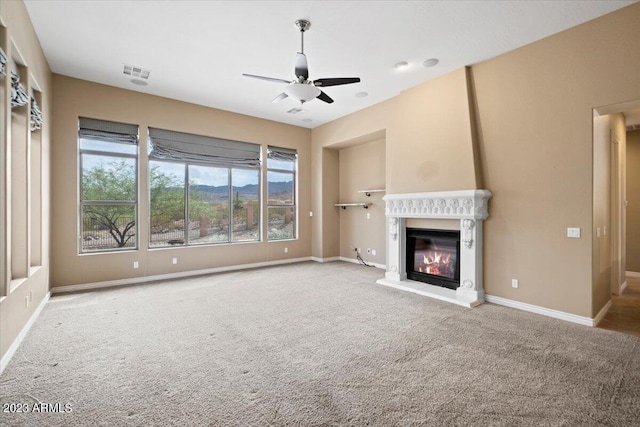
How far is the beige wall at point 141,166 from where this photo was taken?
16.3ft

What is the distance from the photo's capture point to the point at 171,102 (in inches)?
239

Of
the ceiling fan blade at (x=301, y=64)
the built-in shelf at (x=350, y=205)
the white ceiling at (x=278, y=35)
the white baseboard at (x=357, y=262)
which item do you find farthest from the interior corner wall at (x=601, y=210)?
the built-in shelf at (x=350, y=205)

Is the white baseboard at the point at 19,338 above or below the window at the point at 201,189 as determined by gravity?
below

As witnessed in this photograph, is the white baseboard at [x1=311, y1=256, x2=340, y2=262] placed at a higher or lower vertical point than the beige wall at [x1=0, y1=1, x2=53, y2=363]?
lower

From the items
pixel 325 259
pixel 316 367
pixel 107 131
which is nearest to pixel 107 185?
pixel 107 131

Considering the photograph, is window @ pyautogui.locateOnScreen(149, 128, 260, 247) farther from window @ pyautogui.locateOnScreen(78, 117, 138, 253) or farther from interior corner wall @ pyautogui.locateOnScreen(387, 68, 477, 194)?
interior corner wall @ pyautogui.locateOnScreen(387, 68, 477, 194)

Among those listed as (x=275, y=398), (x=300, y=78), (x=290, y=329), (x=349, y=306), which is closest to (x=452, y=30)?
(x=300, y=78)

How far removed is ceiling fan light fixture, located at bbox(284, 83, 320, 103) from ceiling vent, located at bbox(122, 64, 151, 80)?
290 cm

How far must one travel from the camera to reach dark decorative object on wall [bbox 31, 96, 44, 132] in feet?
12.1

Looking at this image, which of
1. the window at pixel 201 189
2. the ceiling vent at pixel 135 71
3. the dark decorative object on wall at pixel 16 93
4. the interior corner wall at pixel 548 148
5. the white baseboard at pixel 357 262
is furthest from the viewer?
the white baseboard at pixel 357 262

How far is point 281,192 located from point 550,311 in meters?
5.84

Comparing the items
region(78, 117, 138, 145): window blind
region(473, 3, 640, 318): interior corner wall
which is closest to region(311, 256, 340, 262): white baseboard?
region(473, 3, 640, 318): interior corner wall

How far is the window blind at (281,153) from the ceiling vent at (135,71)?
3.08 meters

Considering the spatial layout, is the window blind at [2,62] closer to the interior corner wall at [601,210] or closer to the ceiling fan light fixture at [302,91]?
the ceiling fan light fixture at [302,91]
